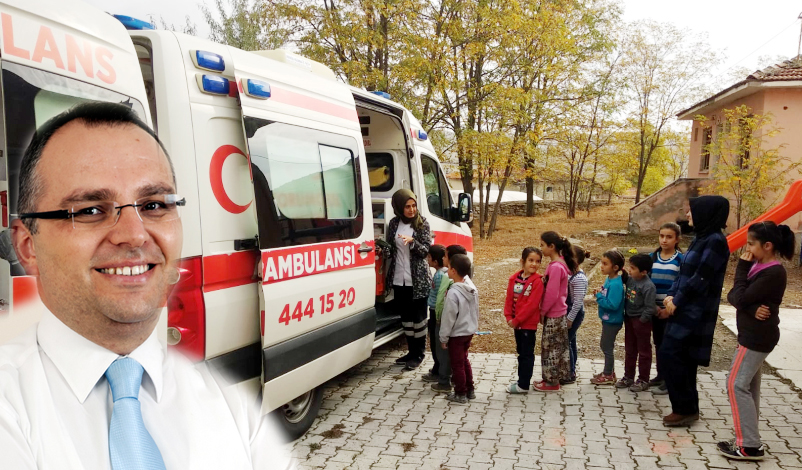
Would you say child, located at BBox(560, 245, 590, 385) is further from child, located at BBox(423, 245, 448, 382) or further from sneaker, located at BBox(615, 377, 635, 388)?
child, located at BBox(423, 245, 448, 382)

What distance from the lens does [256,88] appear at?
311cm

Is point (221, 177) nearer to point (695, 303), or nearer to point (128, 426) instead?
point (128, 426)

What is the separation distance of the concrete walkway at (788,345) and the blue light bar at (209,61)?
5.27 meters

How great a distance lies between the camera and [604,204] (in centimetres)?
3509

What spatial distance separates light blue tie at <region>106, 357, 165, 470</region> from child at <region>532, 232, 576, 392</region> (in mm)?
4144

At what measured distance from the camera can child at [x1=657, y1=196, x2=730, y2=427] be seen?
3.95m

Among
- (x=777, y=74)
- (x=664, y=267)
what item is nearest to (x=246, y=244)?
(x=664, y=267)

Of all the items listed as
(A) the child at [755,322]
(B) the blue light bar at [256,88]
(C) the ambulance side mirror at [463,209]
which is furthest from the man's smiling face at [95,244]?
(C) the ambulance side mirror at [463,209]

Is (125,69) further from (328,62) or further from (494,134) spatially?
(494,134)

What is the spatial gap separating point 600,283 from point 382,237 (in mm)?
5682

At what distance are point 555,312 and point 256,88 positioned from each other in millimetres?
2967

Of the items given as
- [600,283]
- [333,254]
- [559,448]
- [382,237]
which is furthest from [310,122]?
[600,283]

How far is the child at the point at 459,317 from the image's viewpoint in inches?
179

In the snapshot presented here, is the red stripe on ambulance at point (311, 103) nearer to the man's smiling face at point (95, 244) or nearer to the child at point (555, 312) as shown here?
the child at point (555, 312)
